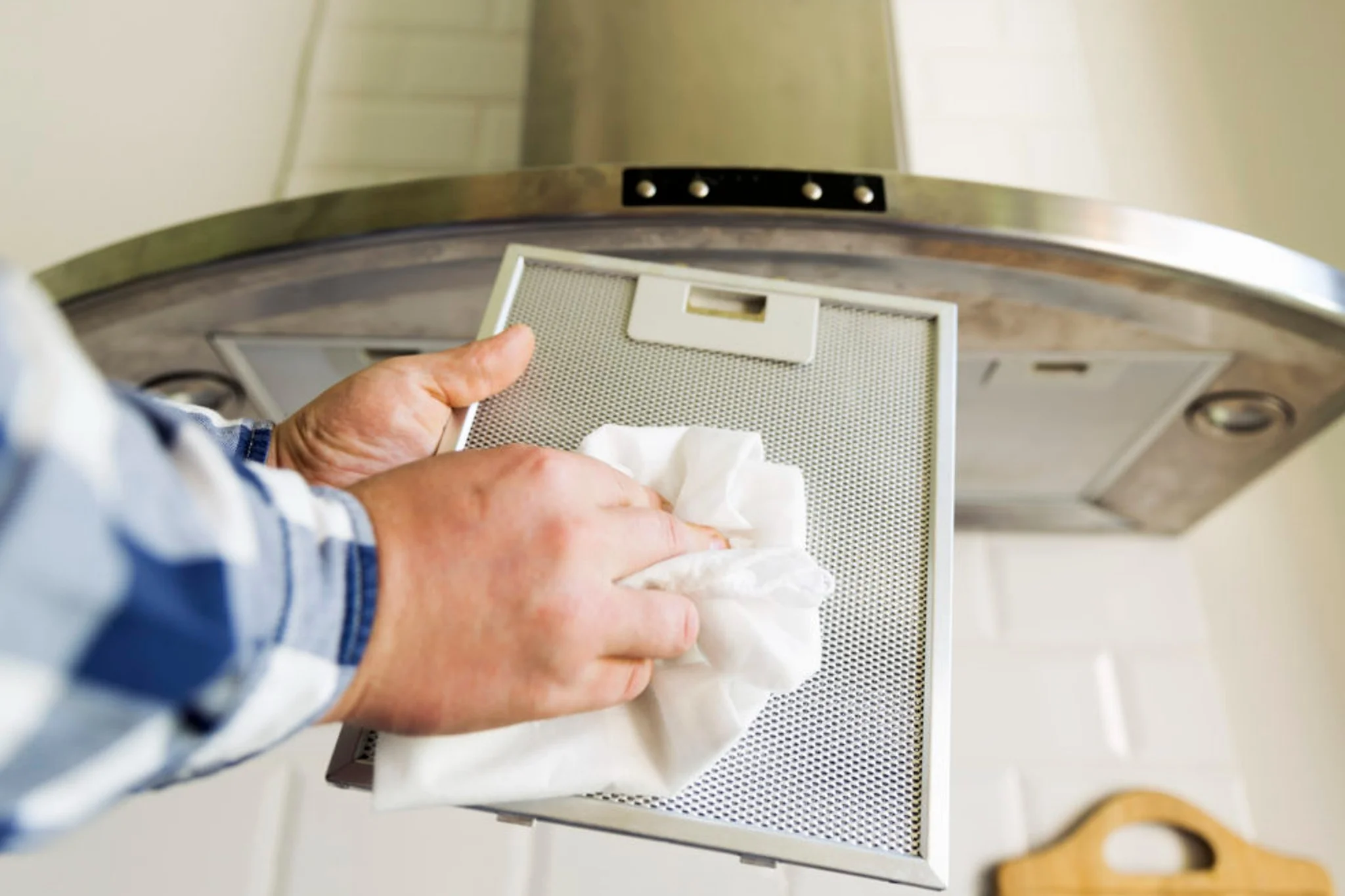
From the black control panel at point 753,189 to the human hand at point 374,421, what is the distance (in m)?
0.12

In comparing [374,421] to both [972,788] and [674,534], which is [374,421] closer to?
[674,534]

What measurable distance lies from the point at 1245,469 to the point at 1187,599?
20 cm

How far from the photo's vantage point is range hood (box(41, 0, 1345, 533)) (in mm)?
446

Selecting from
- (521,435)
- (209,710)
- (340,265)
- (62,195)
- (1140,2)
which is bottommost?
(209,710)

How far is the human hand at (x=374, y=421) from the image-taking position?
0.41 metres

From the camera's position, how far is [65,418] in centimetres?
17

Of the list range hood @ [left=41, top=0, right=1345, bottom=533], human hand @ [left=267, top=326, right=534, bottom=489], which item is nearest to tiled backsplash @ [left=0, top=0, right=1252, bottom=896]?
range hood @ [left=41, top=0, right=1345, bottom=533]

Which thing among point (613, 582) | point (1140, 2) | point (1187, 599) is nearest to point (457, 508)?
point (613, 582)

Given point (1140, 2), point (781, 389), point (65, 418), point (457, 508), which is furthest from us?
point (1140, 2)

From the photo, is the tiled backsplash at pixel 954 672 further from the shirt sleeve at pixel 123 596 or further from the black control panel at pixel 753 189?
the shirt sleeve at pixel 123 596

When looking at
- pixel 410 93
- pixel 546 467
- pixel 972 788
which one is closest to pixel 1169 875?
pixel 972 788

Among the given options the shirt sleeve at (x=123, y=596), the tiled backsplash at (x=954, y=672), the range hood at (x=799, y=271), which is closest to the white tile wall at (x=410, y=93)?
the tiled backsplash at (x=954, y=672)

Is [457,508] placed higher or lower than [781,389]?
lower

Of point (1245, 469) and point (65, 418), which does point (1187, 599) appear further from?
point (65, 418)
